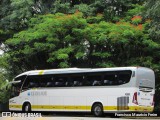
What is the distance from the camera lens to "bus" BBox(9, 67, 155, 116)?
2430 centimetres

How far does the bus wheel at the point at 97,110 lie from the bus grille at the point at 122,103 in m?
1.27

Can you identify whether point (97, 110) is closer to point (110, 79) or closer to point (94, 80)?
point (94, 80)

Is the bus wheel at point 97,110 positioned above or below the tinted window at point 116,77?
below

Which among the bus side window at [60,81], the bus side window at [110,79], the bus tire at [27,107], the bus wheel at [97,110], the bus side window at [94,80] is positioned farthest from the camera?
the bus tire at [27,107]

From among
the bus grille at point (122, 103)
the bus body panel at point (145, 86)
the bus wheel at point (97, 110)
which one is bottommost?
the bus wheel at point (97, 110)

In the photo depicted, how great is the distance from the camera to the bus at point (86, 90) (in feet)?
79.7

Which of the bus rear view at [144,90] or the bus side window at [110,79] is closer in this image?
the bus rear view at [144,90]

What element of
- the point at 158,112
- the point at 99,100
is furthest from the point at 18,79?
the point at 158,112

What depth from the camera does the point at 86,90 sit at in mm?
26062

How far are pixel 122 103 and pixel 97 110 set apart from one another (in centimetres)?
180

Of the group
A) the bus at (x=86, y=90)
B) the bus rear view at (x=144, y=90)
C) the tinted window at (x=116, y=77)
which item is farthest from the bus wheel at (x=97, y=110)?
the bus rear view at (x=144, y=90)

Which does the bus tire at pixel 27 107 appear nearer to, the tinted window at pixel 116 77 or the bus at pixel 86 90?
the bus at pixel 86 90

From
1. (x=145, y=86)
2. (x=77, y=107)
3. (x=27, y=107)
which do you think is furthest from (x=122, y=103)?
(x=27, y=107)

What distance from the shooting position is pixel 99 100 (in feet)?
83.5
